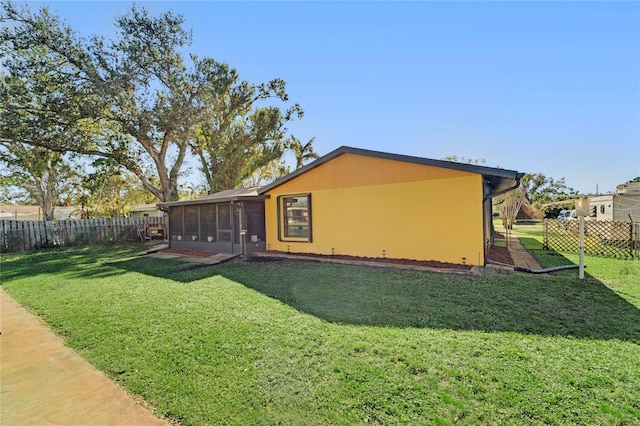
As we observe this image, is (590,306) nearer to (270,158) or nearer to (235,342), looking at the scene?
(235,342)

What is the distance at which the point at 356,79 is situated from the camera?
42.4 ft

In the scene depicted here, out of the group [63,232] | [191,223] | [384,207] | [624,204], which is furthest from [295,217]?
[624,204]

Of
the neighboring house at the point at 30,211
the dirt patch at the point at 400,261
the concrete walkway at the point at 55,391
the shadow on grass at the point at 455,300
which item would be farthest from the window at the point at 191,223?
the neighboring house at the point at 30,211

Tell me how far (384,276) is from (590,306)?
3.64 meters

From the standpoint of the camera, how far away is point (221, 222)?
Result: 41.1 ft

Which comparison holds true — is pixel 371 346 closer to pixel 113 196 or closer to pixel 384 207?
pixel 384 207

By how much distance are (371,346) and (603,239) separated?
12.5m

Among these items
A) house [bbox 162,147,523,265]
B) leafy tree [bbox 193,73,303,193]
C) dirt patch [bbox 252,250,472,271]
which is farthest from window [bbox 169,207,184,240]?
leafy tree [bbox 193,73,303,193]

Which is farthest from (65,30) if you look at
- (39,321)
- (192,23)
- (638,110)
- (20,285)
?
(638,110)

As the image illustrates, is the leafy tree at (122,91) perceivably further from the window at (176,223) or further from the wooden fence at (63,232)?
the window at (176,223)

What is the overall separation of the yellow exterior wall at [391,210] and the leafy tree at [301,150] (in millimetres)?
16229

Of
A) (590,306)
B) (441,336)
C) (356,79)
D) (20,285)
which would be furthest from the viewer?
(356,79)

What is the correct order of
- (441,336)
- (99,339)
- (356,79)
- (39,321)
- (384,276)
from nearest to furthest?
(441,336), (99,339), (39,321), (384,276), (356,79)

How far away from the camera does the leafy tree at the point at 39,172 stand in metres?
18.8
